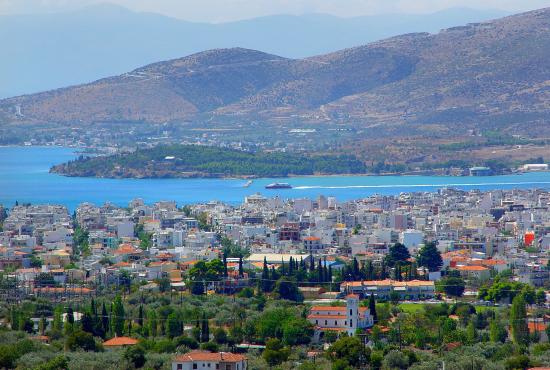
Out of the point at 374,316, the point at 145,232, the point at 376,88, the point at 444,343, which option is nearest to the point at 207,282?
the point at 374,316

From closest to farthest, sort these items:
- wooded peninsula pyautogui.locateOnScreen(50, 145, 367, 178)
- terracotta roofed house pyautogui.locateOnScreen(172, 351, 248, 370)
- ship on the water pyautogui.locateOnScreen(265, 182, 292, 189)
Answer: terracotta roofed house pyautogui.locateOnScreen(172, 351, 248, 370), ship on the water pyautogui.locateOnScreen(265, 182, 292, 189), wooded peninsula pyautogui.locateOnScreen(50, 145, 367, 178)

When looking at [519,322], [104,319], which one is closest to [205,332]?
[104,319]

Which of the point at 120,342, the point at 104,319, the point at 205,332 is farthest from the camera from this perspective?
the point at 104,319

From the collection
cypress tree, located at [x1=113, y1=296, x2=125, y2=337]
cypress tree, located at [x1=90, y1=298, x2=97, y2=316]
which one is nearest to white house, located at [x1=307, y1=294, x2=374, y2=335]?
cypress tree, located at [x1=113, y1=296, x2=125, y2=337]

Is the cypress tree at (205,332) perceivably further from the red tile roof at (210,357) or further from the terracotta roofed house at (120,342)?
the red tile roof at (210,357)

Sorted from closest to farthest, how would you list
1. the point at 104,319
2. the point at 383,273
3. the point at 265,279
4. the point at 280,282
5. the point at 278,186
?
the point at 104,319 < the point at 280,282 < the point at 265,279 < the point at 383,273 < the point at 278,186

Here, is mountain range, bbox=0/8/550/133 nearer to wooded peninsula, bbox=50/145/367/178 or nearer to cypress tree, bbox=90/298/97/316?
wooded peninsula, bbox=50/145/367/178

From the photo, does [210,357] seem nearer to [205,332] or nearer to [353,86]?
[205,332]

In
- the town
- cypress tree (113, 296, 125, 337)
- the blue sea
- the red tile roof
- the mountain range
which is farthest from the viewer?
the mountain range
